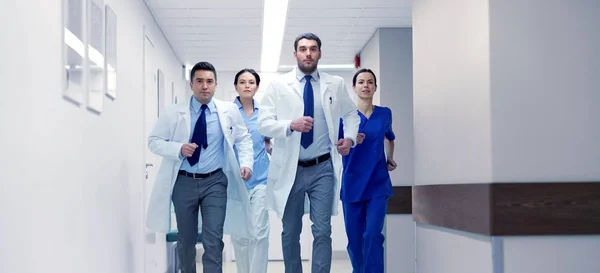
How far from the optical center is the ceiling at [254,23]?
7215mm

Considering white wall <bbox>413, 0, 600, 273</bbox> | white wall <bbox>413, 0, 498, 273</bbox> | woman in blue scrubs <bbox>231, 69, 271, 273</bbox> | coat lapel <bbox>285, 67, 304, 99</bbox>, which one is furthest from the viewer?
woman in blue scrubs <bbox>231, 69, 271, 273</bbox>

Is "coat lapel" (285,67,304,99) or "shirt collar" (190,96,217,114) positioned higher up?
"coat lapel" (285,67,304,99)

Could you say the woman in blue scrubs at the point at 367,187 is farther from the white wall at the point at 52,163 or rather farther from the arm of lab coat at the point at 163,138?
the white wall at the point at 52,163

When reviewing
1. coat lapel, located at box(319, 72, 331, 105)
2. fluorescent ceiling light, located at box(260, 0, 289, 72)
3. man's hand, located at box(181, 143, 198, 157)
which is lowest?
man's hand, located at box(181, 143, 198, 157)

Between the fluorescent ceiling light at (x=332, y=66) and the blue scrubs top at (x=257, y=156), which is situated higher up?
the fluorescent ceiling light at (x=332, y=66)

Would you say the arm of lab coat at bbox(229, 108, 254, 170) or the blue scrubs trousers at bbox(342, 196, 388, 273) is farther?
the arm of lab coat at bbox(229, 108, 254, 170)

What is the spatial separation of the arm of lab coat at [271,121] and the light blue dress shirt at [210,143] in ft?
1.81

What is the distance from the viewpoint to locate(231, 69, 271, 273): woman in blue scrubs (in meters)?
5.83

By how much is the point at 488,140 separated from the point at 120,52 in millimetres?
3107

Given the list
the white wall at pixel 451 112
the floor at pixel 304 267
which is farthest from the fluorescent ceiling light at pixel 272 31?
the floor at pixel 304 267

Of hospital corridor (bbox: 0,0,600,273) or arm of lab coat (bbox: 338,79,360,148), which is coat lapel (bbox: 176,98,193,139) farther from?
arm of lab coat (bbox: 338,79,360,148)

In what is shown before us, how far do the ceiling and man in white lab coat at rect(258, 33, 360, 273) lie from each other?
8.41 ft

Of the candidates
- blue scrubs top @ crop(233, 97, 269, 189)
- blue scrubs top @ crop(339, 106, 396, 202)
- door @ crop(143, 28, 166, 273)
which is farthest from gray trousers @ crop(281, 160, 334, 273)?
door @ crop(143, 28, 166, 273)

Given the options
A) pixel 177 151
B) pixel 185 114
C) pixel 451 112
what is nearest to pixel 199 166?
pixel 177 151
